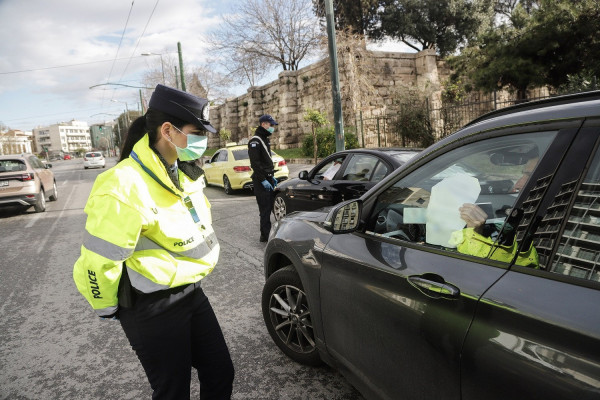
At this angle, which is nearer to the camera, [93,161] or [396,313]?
[396,313]

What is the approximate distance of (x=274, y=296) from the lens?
10.0 feet

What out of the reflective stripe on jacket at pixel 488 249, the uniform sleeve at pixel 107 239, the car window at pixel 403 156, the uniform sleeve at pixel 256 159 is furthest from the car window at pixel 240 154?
the reflective stripe on jacket at pixel 488 249

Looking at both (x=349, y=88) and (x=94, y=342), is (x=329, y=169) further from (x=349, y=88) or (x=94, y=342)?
(x=349, y=88)

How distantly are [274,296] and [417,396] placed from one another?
156 centimetres

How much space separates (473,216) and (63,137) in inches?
7846

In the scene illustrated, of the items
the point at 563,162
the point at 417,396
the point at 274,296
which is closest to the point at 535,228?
the point at 563,162

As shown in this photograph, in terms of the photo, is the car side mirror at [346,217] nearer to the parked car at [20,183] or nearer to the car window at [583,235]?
the car window at [583,235]

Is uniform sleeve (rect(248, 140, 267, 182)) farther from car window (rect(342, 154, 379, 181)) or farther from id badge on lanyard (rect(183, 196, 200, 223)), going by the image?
id badge on lanyard (rect(183, 196, 200, 223))

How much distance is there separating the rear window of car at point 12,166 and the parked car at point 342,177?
7.70 m

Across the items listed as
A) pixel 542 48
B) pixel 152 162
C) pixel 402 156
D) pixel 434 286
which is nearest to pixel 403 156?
pixel 402 156

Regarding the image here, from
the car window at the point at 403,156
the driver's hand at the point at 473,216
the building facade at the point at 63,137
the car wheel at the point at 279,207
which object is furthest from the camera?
the building facade at the point at 63,137

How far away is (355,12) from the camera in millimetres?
29250

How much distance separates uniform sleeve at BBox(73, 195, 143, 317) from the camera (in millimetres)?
1564

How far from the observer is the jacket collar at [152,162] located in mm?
1777
